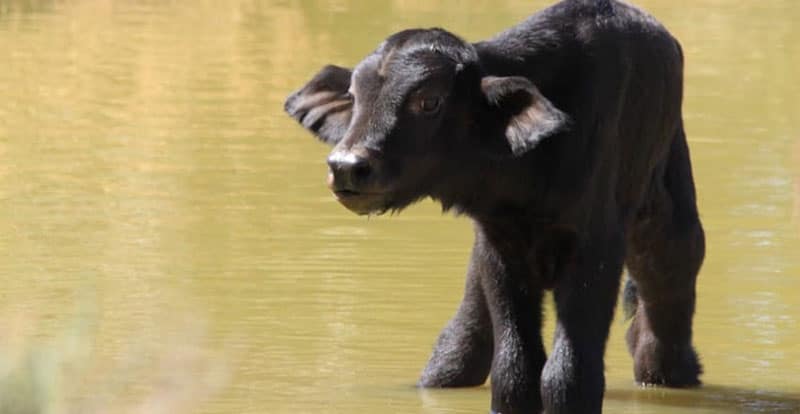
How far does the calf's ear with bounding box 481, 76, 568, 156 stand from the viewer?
28.7ft

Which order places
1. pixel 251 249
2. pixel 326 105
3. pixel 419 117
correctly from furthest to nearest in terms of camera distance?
pixel 251 249 < pixel 326 105 < pixel 419 117

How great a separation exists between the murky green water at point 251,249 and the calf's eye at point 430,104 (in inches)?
62.5

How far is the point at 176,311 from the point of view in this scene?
38.2 feet

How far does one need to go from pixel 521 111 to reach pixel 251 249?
16.7 ft

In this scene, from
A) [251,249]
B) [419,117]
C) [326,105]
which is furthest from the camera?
[251,249]

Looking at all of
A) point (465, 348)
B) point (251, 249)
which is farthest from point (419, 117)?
point (251, 249)

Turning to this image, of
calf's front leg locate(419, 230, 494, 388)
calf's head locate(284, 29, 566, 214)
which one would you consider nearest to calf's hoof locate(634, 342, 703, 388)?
calf's front leg locate(419, 230, 494, 388)

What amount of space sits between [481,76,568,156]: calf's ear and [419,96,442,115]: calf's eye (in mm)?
258

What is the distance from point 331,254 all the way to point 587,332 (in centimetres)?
438

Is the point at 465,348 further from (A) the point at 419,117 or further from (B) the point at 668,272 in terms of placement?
(A) the point at 419,117

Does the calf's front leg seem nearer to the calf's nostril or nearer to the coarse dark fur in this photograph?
the coarse dark fur

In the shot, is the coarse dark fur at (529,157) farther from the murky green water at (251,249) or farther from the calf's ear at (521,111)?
the murky green water at (251,249)

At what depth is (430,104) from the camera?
8.77 m

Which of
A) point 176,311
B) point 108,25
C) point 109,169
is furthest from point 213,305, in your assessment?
point 108,25
